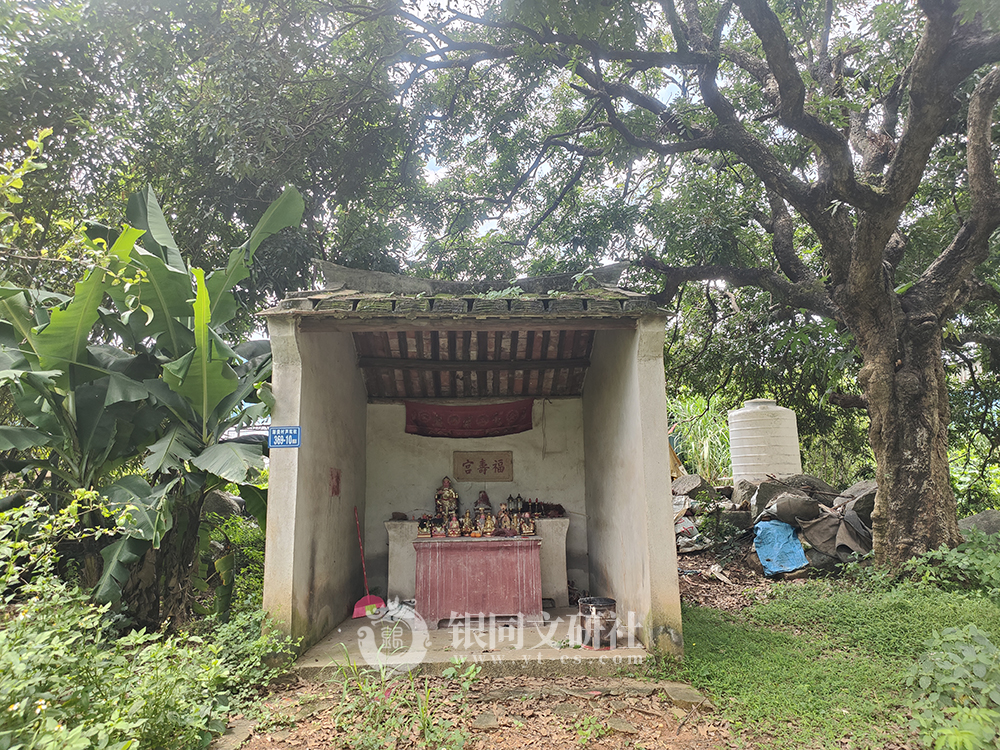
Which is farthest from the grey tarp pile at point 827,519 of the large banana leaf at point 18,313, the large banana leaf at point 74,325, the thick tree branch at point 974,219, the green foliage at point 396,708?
the large banana leaf at point 18,313

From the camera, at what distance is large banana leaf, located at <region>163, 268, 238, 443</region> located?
5.14 m

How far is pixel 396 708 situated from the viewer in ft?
14.6

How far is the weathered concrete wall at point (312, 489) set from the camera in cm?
533

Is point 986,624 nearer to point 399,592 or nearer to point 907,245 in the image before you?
point 907,245

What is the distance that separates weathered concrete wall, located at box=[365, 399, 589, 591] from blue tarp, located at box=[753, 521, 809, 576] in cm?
286

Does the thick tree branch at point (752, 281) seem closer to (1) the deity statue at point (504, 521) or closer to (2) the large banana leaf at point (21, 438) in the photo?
(1) the deity statue at point (504, 521)

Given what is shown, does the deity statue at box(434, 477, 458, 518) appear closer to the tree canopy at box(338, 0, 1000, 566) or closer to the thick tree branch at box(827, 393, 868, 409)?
the tree canopy at box(338, 0, 1000, 566)

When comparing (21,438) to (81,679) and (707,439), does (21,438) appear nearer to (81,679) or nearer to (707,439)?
(81,679)

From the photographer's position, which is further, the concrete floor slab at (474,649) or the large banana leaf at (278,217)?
the large banana leaf at (278,217)

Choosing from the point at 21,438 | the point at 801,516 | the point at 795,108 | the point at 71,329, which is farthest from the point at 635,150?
the point at 21,438

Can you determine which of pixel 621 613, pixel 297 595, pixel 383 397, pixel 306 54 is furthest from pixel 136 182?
pixel 621 613

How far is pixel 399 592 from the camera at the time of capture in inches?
295

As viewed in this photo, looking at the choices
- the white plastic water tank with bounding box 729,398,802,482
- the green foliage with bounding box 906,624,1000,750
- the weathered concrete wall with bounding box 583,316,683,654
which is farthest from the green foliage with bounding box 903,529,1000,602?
the weathered concrete wall with bounding box 583,316,683,654

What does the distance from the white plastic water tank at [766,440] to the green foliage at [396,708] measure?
783cm
